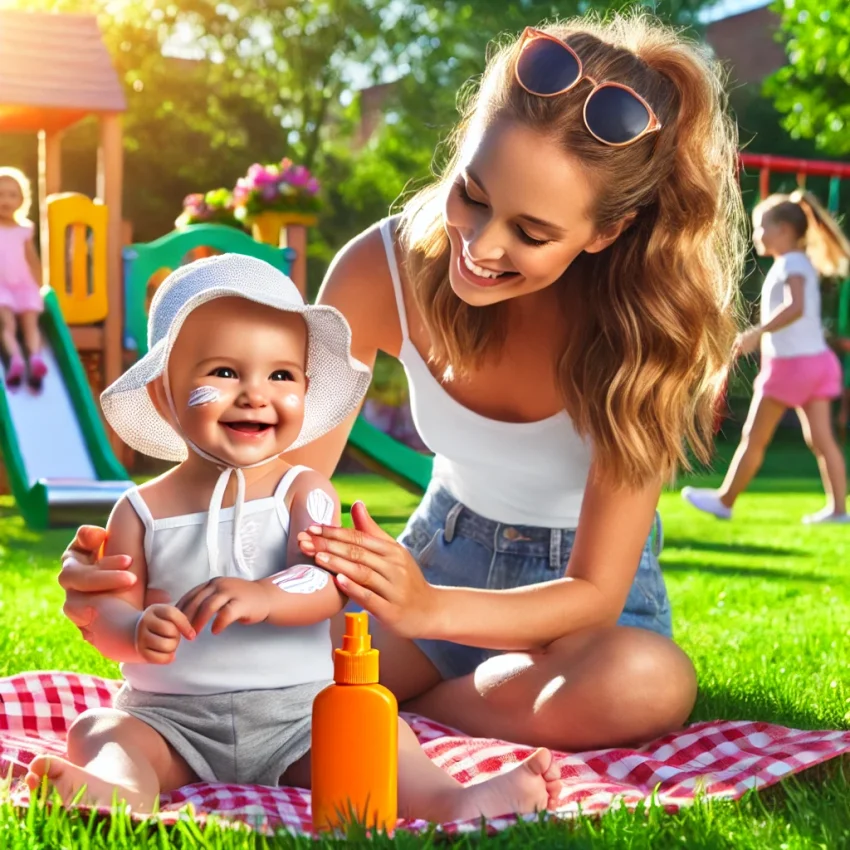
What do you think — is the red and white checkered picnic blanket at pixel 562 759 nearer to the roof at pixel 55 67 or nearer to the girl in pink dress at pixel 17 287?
the girl in pink dress at pixel 17 287

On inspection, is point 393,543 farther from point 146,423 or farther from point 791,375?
point 791,375

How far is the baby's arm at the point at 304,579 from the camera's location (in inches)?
84.5

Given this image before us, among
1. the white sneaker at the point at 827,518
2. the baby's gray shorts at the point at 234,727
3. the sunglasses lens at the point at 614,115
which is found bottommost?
the white sneaker at the point at 827,518

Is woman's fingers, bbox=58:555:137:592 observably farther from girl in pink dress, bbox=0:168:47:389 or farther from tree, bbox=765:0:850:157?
tree, bbox=765:0:850:157

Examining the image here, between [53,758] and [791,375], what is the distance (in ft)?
24.4

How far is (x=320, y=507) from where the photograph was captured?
7.63ft

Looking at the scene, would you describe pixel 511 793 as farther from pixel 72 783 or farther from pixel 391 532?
pixel 391 532

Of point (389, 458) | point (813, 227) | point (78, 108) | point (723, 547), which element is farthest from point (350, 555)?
point (78, 108)

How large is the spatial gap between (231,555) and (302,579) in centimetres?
16

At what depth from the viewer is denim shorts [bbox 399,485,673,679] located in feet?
9.91

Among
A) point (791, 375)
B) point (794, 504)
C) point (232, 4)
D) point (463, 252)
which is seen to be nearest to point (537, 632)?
point (463, 252)

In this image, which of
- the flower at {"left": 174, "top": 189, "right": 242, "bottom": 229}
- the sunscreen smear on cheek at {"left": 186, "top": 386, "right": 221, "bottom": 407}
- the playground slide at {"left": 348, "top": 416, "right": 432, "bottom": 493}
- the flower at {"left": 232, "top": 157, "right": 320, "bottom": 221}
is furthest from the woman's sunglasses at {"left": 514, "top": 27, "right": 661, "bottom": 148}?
the flower at {"left": 174, "top": 189, "right": 242, "bottom": 229}

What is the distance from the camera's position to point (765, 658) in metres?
3.83

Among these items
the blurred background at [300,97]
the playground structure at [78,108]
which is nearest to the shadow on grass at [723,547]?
the playground structure at [78,108]
